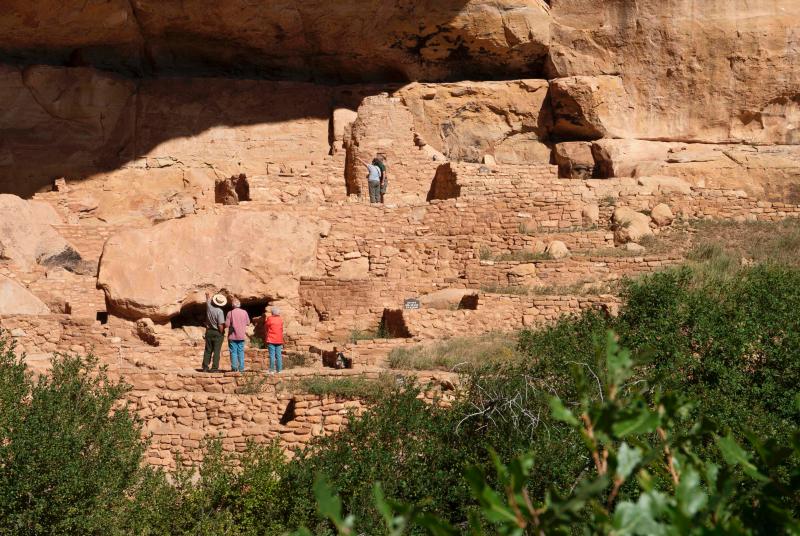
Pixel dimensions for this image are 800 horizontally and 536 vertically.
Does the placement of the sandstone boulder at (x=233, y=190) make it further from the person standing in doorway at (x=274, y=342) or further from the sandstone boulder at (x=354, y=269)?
the person standing in doorway at (x=274, y=342)

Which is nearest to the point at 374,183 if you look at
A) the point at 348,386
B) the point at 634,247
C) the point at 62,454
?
the point at 634,247

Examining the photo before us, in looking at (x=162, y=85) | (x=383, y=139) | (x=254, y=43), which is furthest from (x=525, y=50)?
(x=162, y=85)

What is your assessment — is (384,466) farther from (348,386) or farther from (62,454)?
(62,454)

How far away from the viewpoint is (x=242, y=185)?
18.7m

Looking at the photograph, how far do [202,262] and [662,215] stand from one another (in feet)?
24.0

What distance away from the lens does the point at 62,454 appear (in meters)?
10.3

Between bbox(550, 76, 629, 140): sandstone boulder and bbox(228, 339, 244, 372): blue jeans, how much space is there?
10189 mm

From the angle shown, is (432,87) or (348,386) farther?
(432,87)

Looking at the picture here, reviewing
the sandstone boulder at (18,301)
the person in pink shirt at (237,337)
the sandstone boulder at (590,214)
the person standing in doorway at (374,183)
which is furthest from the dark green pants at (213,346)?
the sandstone boulder at (590,214)

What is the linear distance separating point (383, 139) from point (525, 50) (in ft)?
12.3

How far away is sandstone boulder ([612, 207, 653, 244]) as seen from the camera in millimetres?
17453

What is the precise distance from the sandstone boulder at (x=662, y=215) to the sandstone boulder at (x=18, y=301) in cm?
939

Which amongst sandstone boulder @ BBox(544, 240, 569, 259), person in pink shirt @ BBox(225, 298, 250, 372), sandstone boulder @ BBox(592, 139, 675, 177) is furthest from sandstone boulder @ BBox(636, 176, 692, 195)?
person in pink shirt @ BBox(225, 298, 250, 372)

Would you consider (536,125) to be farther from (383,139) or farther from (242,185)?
(242,185)
